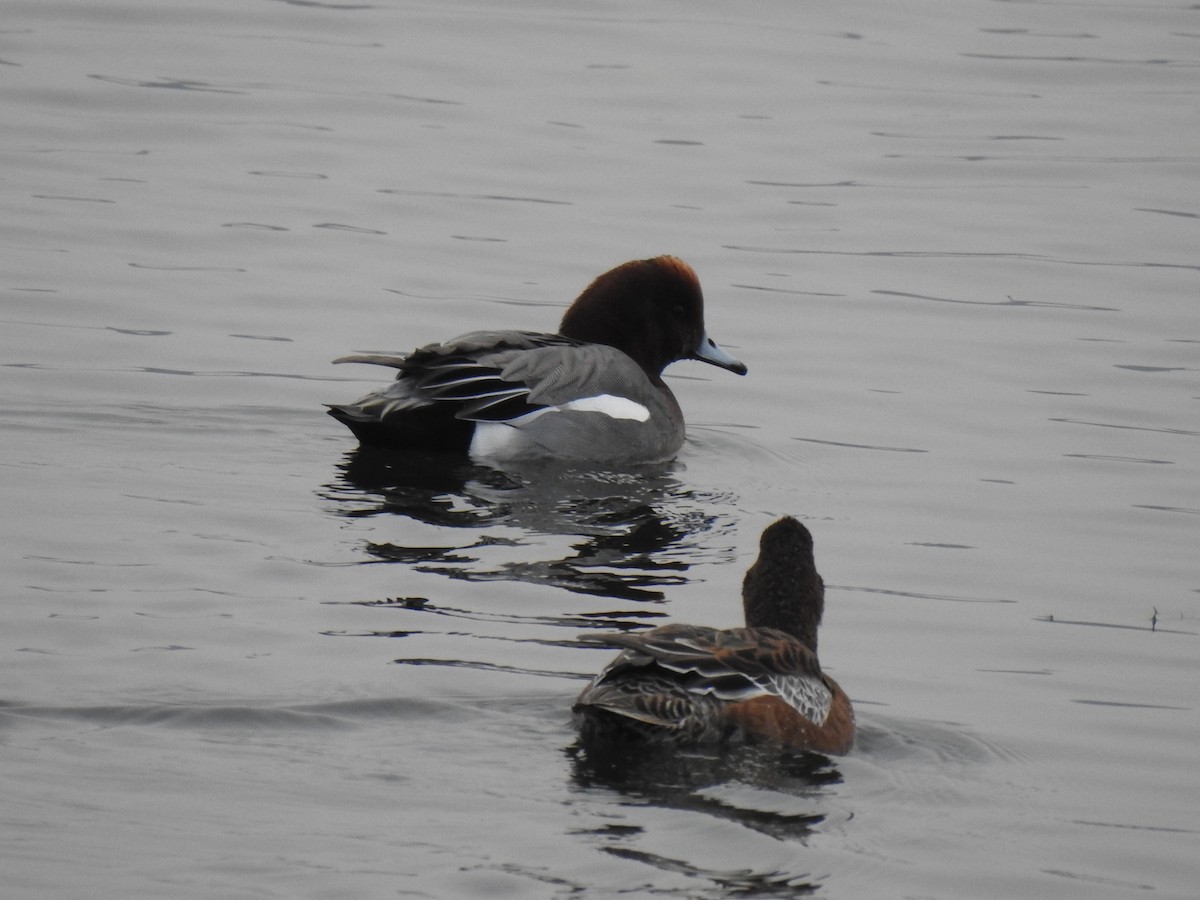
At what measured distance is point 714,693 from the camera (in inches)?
280

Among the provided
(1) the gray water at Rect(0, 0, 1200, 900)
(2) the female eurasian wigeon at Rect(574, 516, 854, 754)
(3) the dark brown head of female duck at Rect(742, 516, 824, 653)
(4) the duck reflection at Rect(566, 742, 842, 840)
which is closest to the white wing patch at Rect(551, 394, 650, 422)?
(1) the gray water at Rect(0, 0, 1200, 900)

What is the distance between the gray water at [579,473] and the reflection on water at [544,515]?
40mm

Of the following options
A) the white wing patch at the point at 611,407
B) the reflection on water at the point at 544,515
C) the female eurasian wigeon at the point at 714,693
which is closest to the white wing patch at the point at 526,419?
the white wing patch at the point at 611,407

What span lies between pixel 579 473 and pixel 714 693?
4341 millimetres

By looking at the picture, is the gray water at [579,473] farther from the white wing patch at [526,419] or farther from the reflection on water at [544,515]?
the white wing patch at [526,419]

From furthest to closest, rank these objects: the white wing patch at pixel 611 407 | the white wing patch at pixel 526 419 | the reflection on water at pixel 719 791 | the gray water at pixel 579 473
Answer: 1. the white wing patch at pixel 611 407
2. the white wing patch at pixel 526 419
3. the gray water at pixel 579 473
4. the reflection on water at pixel 719 791

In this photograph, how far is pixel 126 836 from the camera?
238 inches

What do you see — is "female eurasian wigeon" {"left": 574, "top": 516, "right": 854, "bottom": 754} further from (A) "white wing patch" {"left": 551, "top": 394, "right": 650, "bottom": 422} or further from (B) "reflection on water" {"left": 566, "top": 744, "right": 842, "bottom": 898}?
(A) "white wing patch" {"left": 551, "top": 394, "right": 650, "bottom": 422}

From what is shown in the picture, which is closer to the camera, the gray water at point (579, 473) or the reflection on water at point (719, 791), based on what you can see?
the reflection on water at point (719, 791)

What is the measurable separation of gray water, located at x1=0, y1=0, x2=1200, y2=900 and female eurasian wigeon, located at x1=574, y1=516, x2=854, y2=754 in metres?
0.12

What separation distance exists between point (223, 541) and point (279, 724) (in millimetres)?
2458

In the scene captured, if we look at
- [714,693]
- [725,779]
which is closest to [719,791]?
[725,779]

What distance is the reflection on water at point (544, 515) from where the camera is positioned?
30.6ft

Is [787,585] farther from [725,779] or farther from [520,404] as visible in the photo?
[520,404]
